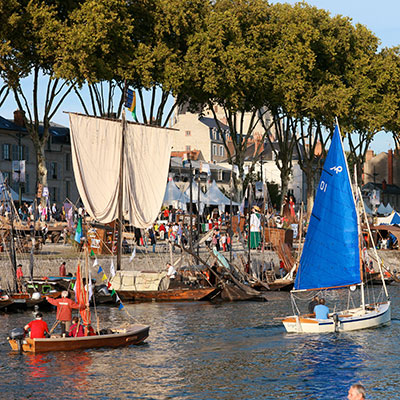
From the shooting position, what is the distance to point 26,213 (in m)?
72.2

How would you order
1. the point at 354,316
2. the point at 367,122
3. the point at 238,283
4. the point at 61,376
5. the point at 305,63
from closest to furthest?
the point at 61,376 < the point at 354,316 < the point at 238,283 < the point at 305,63 < the point at 367,122

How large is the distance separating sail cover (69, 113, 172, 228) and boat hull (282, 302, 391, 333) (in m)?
19.2

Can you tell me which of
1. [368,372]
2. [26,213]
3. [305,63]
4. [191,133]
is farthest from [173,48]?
[191,133]

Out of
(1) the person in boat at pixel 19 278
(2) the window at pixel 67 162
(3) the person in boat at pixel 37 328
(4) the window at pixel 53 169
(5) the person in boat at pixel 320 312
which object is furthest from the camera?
(2) the window at pixel 67 162

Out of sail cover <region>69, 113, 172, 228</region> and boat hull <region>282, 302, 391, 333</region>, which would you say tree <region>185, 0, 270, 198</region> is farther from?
boat hull <region>282, 302, 391, 333</region>

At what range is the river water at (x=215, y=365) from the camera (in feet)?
102

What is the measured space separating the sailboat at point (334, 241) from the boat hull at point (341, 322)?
0.15 ft

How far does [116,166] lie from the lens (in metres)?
61.0

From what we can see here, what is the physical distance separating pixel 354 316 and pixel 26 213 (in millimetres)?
35235

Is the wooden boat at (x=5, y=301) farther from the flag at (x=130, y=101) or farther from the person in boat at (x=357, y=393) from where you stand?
the person in boat at (x=357, y=393)

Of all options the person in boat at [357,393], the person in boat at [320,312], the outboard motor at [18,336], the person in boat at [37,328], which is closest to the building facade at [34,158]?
the person in boat at [320,312]

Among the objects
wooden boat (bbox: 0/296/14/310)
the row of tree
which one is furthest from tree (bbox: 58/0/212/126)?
wooden boat (bbox: 0/296/14/310)

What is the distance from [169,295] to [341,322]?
16.4m

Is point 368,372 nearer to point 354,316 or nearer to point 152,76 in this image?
point 354,316
